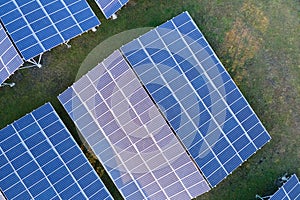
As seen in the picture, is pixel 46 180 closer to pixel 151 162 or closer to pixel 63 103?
pixel 63 103

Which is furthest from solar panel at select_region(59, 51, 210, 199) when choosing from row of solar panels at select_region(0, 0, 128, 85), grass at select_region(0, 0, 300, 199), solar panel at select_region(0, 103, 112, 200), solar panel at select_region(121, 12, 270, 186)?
row of solar panels at select_region(0, 0, 128, 85)

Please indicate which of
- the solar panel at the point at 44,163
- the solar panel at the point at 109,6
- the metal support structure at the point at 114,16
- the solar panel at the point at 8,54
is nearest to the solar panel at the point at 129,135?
the solar panel at the point at 44,163

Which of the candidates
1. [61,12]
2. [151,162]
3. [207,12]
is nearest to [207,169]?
[151,162]

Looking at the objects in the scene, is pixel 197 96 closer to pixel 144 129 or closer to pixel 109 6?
pixel 144 129

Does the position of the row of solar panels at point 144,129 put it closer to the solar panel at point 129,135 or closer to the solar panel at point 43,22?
the solar panel at point 129,135

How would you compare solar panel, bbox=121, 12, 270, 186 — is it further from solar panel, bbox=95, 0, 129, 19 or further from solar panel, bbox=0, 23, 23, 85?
solar panel, bbox=0, 23, 23, 85

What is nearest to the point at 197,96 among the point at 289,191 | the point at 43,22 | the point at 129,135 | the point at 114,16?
the point at 129,135
